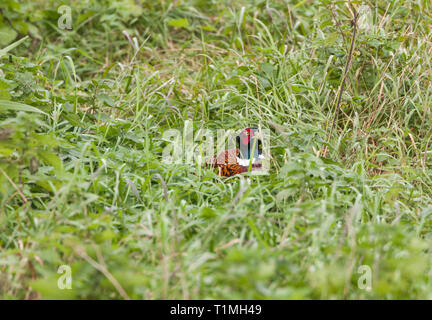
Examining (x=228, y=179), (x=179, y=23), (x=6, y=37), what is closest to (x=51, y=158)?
(x=228, y=179)

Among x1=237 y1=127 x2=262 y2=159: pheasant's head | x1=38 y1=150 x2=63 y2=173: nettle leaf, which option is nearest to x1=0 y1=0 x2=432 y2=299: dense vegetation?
x1=38 y1=150 x2=63 y2=173: nettle leaf

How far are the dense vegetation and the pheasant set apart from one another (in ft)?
0.27

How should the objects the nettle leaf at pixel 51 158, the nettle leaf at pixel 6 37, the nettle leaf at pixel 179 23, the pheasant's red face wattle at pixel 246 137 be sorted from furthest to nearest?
the nettle leaf at pixel 179 23 < the nettle leaf at pixel 6 37 < the pheasant's red face wattle at pixel 246 137 < the nettle leaf at pixel 51 158

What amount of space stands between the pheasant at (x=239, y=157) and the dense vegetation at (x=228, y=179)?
0.27 ft

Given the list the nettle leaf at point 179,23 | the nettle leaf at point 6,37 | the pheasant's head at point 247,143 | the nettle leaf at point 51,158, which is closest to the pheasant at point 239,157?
the pheasant's head at point 247,143

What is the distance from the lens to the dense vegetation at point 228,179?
1.41 meters

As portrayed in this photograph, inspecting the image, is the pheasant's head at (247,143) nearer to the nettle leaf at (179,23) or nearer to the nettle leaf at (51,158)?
the nettle leaf at (51,158)

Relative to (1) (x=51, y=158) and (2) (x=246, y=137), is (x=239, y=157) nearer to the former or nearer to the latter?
(2) (x=246, y=137)

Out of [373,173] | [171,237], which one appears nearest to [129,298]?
[171,237]

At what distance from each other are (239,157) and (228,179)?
19cm

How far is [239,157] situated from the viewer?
2.39m

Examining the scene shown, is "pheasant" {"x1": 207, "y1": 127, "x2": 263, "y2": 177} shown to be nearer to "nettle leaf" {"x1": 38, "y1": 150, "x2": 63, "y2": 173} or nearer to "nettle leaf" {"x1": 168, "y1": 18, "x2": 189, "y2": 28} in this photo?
"nettle leaf" {"x1": 38, "y1": 150, "x2": 63, "y2": 173}

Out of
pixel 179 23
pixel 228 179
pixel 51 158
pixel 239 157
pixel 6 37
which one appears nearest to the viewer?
pixel 51 158

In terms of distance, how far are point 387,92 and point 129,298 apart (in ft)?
6.49
